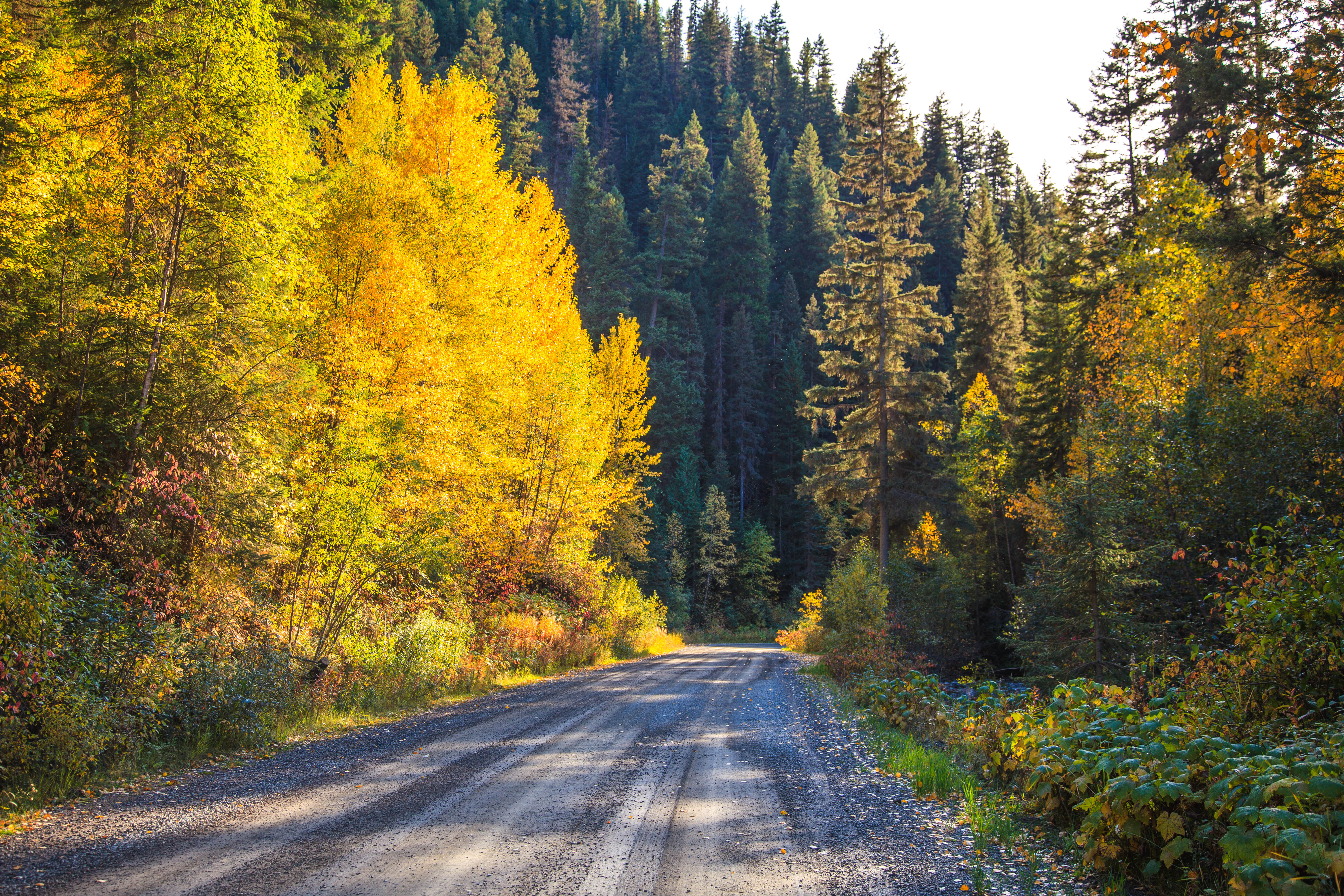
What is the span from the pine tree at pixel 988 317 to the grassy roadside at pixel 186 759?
34399 mm

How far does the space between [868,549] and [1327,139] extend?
767 inches

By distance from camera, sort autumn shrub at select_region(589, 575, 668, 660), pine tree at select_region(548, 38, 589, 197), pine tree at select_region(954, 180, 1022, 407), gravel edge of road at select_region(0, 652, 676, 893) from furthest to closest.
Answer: pine tree at select_region(548, 38, 589, 197), pine tree at select_region(954, 180, 1022, 407), autumn shrub at select_region(589, 575, 668, 660), gravel edge of road at select_region(0, 652, 676, 893)

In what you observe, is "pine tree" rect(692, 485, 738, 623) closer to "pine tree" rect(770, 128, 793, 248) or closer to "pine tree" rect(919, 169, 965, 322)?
"pine tree" rect(919, 169, 965, 322)

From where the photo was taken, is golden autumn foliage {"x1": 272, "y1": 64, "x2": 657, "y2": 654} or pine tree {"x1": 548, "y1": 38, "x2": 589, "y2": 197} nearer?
golden autumn foliage {"x1": 272, "y1": 64, "x2": 657, "y2": 654}

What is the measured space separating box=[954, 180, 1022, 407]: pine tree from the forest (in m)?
8.99

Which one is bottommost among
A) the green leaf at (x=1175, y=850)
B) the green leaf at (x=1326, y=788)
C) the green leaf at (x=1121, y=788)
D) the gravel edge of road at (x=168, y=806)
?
the gravel edge of road at (x=168, y=806)

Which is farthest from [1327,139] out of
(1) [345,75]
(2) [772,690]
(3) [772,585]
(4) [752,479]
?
(4) [752,479]

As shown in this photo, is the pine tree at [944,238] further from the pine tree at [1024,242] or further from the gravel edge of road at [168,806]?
the gravel edge of road at [168,806]

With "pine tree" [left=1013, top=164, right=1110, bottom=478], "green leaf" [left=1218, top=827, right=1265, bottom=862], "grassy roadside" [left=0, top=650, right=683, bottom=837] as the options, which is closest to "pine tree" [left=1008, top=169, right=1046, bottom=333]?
"pine tree" [left=1013, top=164, right=1110, bottom=478]

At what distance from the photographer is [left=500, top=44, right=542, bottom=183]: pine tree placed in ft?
140

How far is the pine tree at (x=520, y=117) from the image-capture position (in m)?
42.7

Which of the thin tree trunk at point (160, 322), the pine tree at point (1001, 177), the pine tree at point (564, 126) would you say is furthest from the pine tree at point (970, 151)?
the thin tree trunk at point (160, 322)

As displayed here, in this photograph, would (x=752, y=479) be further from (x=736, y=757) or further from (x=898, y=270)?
(x=736, y=757)

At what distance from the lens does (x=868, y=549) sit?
25.9m
